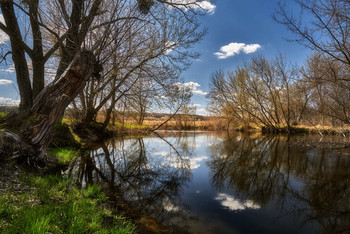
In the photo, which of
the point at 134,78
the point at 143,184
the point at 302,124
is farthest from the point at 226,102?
the point at 143,184

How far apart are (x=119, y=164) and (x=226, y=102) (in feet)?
68.3

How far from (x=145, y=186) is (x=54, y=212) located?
2.23 metres

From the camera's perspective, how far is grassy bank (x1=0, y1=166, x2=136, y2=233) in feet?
6.00

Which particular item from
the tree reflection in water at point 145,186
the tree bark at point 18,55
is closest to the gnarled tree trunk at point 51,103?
the tree reflection in water at point 145,186

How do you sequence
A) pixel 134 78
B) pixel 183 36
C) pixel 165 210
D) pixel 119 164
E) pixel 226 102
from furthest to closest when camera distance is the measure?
pixel 226 102 → pixel 134 78 → pixel 183 36 → pixel 119 164 → pixel 165 210

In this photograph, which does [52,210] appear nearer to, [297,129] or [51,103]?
[51,103]

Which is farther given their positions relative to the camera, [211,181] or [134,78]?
[134,78]

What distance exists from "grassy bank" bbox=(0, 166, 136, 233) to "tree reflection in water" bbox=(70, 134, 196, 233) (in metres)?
0.35

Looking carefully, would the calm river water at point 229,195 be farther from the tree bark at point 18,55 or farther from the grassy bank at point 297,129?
the grassy bank at point 297,129

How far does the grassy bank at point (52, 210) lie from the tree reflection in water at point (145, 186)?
350mm

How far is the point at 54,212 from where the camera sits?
210 centimetres

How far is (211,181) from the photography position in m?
4.63

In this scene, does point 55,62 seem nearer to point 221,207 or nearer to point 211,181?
point 211,181

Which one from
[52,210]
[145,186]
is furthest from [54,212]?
[145,186]
